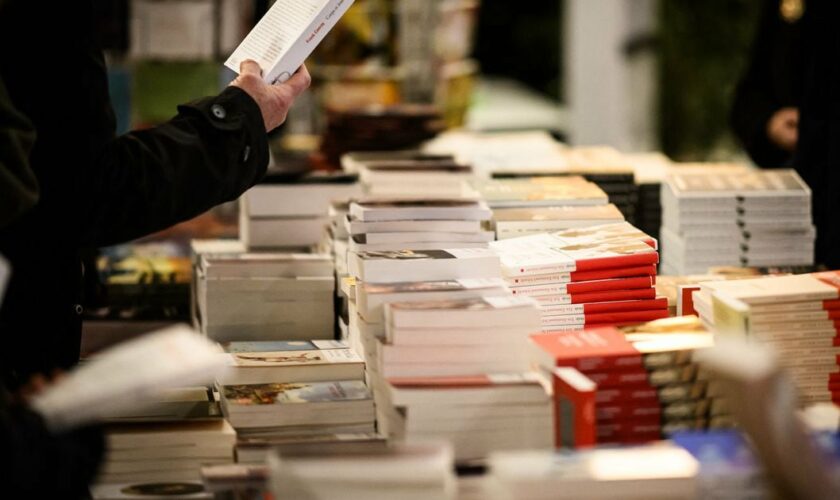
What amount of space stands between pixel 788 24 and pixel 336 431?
3070 mm

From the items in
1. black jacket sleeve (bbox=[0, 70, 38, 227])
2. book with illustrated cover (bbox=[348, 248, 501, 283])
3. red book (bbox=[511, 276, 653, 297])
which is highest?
black jacket sleeve (bbox=[0, 70, 38, 227])

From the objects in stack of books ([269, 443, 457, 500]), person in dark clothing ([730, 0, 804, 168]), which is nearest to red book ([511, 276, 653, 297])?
stack of books ([269, 443, 457, 500])

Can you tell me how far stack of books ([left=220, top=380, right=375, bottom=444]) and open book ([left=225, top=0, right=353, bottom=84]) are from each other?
671mm

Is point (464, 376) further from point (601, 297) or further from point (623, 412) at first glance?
point (601, 297)

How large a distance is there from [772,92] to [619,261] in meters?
2.40

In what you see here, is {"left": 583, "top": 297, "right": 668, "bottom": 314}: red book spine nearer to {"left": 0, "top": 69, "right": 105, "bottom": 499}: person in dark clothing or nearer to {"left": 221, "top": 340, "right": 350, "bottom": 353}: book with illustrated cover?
{"left": 221, "top": 340, "right": 350, "bottom": 353}: book with illustrated cover

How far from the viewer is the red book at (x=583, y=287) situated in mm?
2951

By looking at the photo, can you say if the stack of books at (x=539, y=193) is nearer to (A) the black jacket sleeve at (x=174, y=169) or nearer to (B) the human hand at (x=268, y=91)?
(B) the human hand at (x=268, y=91)

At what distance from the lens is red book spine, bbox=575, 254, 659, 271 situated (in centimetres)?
298

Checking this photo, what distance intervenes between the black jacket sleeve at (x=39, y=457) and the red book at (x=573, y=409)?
0.82 m

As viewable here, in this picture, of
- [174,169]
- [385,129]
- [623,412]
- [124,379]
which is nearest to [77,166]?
[174,169]

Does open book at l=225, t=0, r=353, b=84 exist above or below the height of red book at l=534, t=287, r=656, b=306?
above

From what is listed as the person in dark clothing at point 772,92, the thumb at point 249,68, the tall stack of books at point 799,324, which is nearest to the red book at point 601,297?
the tall stack of books at point 799,324

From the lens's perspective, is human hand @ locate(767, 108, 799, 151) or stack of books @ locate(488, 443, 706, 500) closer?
stack of books @ locate(488, 443, 706, 500)
